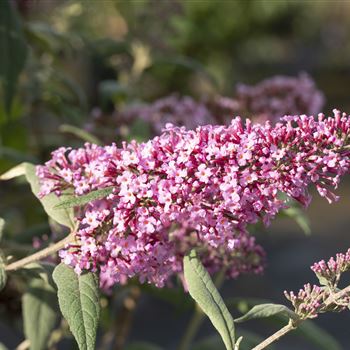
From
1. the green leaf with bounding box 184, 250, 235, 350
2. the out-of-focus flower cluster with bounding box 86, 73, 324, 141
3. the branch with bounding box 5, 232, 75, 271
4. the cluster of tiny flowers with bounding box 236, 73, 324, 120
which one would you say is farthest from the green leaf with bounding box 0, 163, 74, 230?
the cluster of tiny flowers with bounding box 236, 73, 324, 120

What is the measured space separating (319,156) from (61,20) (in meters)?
1.43

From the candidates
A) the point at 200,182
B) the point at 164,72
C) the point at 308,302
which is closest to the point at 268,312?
the point at 308,302

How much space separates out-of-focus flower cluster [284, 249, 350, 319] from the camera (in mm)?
827

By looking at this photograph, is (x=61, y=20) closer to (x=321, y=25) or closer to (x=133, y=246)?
(x=133, y=246)

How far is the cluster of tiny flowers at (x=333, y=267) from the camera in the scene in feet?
2.76

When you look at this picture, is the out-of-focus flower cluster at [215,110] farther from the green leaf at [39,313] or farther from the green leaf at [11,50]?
the green leaf at [39,313]

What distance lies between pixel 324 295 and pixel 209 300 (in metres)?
0.13

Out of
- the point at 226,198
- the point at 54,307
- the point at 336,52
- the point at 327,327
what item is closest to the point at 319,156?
the point at 226,198

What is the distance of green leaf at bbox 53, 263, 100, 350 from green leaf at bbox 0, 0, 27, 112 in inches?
23.5

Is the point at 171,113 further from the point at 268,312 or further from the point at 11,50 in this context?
the point at 268,312

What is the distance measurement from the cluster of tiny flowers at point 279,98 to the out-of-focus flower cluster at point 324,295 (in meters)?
0.83

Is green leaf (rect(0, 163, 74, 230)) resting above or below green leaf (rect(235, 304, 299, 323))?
above

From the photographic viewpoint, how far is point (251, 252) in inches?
41.1

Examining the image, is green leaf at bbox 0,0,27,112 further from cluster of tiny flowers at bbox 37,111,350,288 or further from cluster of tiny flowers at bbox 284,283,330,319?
cluster of tiny flowers at bbox 284,283,330,319
